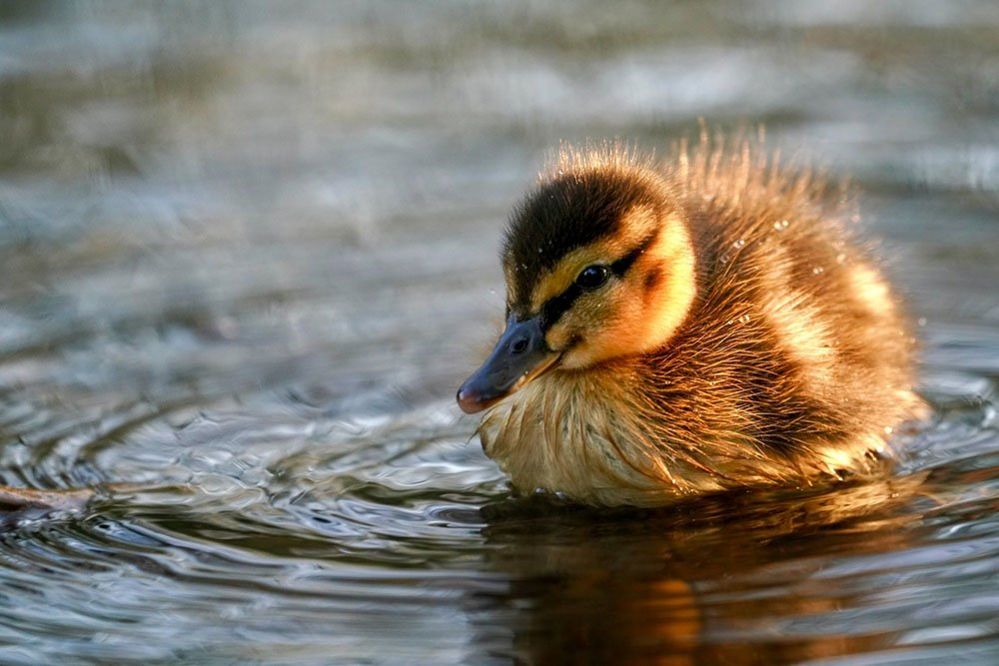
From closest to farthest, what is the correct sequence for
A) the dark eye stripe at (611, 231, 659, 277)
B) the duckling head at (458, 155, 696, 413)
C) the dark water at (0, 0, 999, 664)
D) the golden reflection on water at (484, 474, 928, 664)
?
the golden reflection on water at (484, 474, 928, 664)
the dark water at (0, 0, 999, 664)
the duckling head at (458, 155, 696, 413)
the dark eye stripe at (611, 231, 659, 277)

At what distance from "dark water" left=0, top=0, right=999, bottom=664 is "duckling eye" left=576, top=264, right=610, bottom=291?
608 millimetres

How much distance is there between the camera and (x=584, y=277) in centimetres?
438

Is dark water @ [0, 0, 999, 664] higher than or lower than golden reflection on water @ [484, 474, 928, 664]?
higher

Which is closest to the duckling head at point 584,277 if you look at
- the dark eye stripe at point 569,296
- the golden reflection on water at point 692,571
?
the dark eye stripe at point 569,296

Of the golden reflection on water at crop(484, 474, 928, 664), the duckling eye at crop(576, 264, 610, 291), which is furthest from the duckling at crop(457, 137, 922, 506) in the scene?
the golden reflection on water at crop(484, 474, 928, 664)

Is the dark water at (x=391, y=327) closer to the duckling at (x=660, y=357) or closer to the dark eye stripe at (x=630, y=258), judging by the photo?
the duckling at (x=660, y=357)

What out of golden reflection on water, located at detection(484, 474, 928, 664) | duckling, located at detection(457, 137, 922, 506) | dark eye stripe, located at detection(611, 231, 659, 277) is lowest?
golden reflection on water, located at detection(484, 474, 928, 664)

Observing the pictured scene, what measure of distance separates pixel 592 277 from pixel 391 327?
1.70 m

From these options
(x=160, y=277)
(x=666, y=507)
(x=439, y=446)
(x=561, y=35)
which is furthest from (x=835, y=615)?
(x=561, y=35)

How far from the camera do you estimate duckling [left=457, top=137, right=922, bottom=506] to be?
14.3 feet

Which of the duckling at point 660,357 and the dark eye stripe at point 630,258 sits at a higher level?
the dark eye stripe at point 630,258

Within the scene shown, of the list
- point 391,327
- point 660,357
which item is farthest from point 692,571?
point 391,327

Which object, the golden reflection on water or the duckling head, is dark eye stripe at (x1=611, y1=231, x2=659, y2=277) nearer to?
the duckling head

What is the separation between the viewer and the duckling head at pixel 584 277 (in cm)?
432
